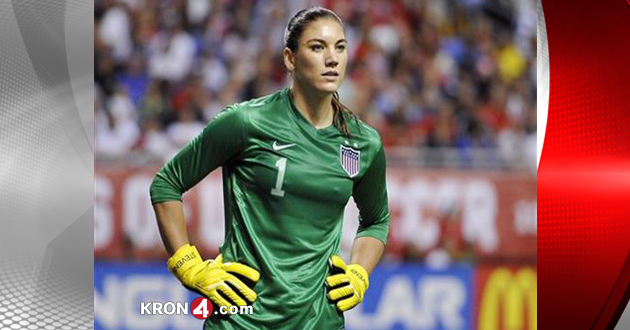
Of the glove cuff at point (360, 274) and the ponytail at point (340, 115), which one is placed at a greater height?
the ponytail at point (340, 115)

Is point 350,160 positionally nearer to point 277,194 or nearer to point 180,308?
point 277,194

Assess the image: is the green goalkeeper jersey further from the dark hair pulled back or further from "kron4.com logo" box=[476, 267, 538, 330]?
"kron4.com logo" box=[476, 267, 538, 330]

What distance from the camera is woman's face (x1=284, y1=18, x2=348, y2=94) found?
2363mm

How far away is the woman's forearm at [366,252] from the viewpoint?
8.35 ft

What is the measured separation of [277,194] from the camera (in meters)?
2.35

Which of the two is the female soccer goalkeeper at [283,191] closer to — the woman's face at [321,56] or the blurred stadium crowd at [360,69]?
the woman's face at [321,56]

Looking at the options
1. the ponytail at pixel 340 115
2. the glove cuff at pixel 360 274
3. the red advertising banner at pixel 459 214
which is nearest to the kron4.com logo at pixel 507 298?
the red advertising banner at pixel 459 214

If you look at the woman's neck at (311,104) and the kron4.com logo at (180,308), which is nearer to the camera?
the woman's neck at (311,104)

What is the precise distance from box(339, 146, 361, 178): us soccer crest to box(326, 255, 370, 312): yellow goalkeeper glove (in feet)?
0.73

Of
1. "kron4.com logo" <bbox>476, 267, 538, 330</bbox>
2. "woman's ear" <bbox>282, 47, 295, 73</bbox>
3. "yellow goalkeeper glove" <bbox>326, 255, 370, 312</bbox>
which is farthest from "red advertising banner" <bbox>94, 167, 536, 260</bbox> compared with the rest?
"woman's ear" <bbox>282, 47, 295, 73</bbox>

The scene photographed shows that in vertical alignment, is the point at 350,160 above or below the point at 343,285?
above

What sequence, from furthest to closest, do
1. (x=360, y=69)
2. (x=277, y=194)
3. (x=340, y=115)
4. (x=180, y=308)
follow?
(x=360, y=69)
(x=180, y=308)
(x=340, y=115)
(x=277, y=194)

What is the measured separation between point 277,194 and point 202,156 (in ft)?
0.70

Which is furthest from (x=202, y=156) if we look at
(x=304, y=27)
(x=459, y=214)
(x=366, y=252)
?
(x=459, y=214)
